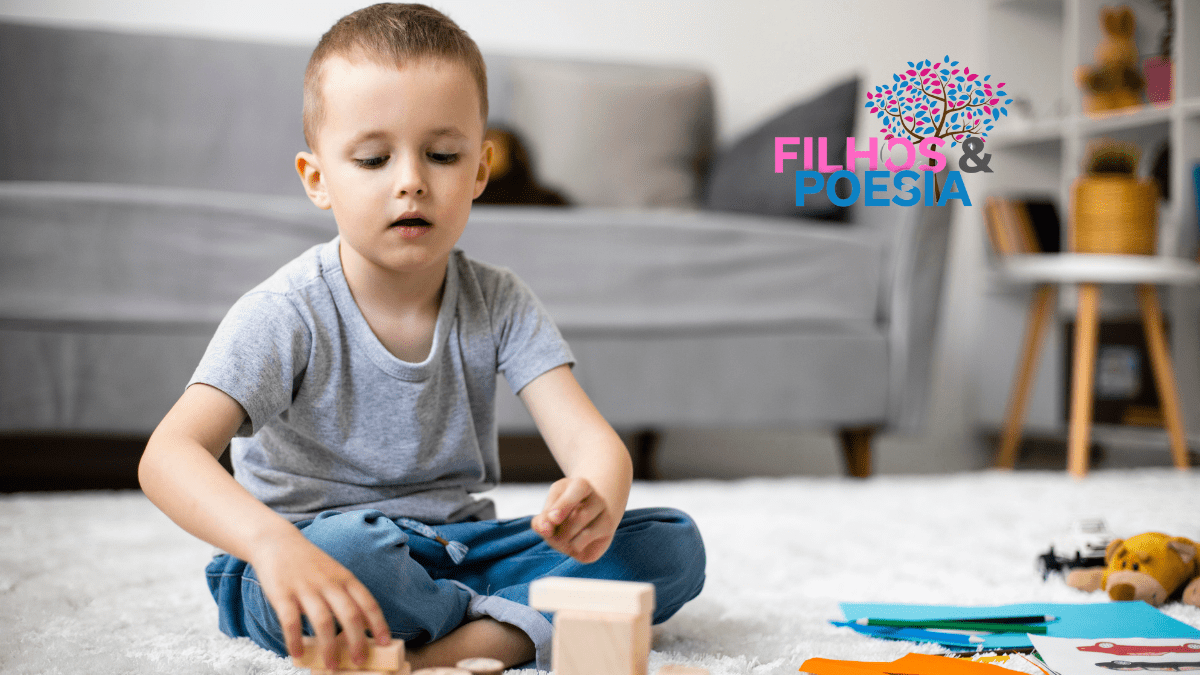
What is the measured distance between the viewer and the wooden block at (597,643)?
0.43m

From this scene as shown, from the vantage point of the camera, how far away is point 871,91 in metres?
0.89

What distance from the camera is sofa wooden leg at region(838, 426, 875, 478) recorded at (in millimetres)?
1611

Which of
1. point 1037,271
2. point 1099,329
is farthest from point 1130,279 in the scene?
point 1099,329

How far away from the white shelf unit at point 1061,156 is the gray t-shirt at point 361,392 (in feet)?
→ 2.81

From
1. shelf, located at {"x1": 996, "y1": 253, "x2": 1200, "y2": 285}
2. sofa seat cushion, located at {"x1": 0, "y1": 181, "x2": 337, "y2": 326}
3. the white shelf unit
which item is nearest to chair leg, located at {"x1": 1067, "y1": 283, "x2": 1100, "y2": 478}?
shelf, located at {"x1": 996, "y1": 253, "x2": 1200, "y2": 285}

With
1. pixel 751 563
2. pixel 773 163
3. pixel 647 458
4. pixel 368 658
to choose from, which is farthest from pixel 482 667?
pixel 647 458

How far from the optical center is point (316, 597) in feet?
1.48

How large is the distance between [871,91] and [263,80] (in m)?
1.45

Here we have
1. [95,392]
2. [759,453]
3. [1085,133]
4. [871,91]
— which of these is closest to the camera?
[871,91]

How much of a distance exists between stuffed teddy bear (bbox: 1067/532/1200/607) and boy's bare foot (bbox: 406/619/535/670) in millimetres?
523

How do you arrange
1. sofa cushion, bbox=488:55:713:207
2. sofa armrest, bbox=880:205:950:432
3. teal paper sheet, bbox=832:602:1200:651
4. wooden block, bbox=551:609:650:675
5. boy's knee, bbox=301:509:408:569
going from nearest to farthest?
wooden block, bbox=551:609:650:675, boy's knee, bbox=301:509:408:569, teal paper sheet, bbox=832:602:1200:651, sofa armrest, bbox=880:205:950:432, sofa cushion, bbox=488:55:713:207

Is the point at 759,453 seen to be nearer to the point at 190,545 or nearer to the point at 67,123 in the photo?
the point at 190,545

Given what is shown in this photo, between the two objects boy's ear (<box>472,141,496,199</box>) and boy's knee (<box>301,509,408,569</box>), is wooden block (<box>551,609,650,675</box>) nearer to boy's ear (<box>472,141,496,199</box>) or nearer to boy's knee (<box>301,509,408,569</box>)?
boy's knee (<box>301,509,408,569</box>)

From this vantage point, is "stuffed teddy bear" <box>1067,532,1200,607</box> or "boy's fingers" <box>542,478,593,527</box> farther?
"stuffed teddy bear" <box>1067,532,1200,607</box>
